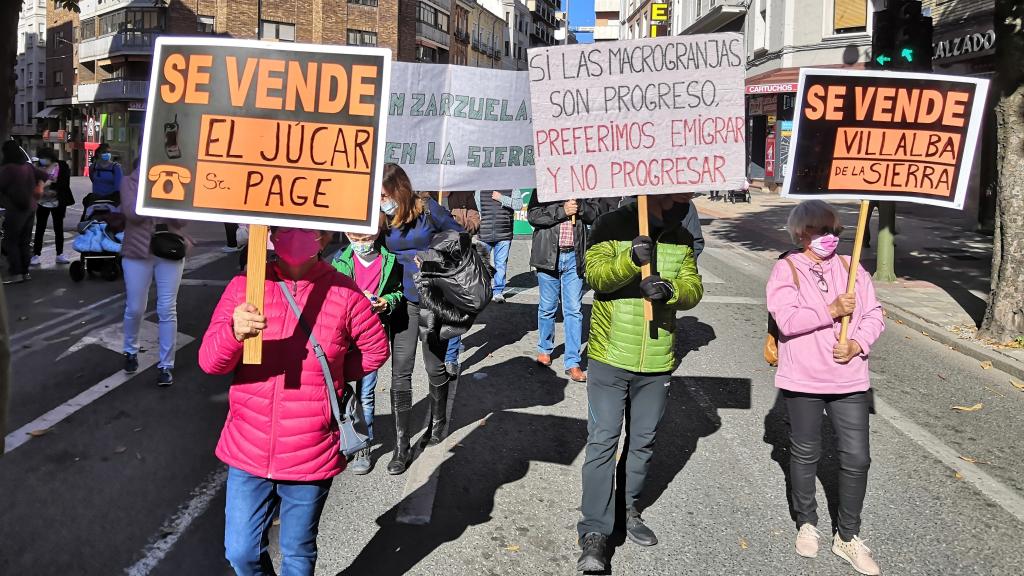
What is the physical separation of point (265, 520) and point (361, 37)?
192ft

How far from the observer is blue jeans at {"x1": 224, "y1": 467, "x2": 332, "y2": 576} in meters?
3.21

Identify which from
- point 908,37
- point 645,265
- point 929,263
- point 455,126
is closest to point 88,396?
point 455,126

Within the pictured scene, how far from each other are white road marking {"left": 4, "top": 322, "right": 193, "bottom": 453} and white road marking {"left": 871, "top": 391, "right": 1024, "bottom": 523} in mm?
6212

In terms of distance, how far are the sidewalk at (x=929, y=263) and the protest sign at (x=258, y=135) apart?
7.30 meters

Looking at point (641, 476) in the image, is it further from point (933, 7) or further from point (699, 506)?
point (933, 7)

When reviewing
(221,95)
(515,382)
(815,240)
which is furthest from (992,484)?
(221,95)

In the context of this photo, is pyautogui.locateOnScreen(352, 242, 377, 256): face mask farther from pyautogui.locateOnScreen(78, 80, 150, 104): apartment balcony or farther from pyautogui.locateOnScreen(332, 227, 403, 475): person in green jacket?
pyautogui.locateOnScreen(78, 80, 150, 104): apartment balcony

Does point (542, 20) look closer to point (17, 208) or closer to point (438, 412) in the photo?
point (17, 208)

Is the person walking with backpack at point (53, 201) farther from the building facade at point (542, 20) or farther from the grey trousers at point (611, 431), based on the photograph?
the building facade at point (542, 20)

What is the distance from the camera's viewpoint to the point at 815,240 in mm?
4461

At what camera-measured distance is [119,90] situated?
57.8 m

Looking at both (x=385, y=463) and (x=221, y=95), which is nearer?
(x=221, y=95)

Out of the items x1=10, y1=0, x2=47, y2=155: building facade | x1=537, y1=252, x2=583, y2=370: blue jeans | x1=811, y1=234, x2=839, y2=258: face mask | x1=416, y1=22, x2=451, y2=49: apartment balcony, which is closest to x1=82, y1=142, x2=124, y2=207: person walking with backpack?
x1=537, y1=252, x2=583, y2=370: blue jeans

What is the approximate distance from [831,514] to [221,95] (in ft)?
12.8
